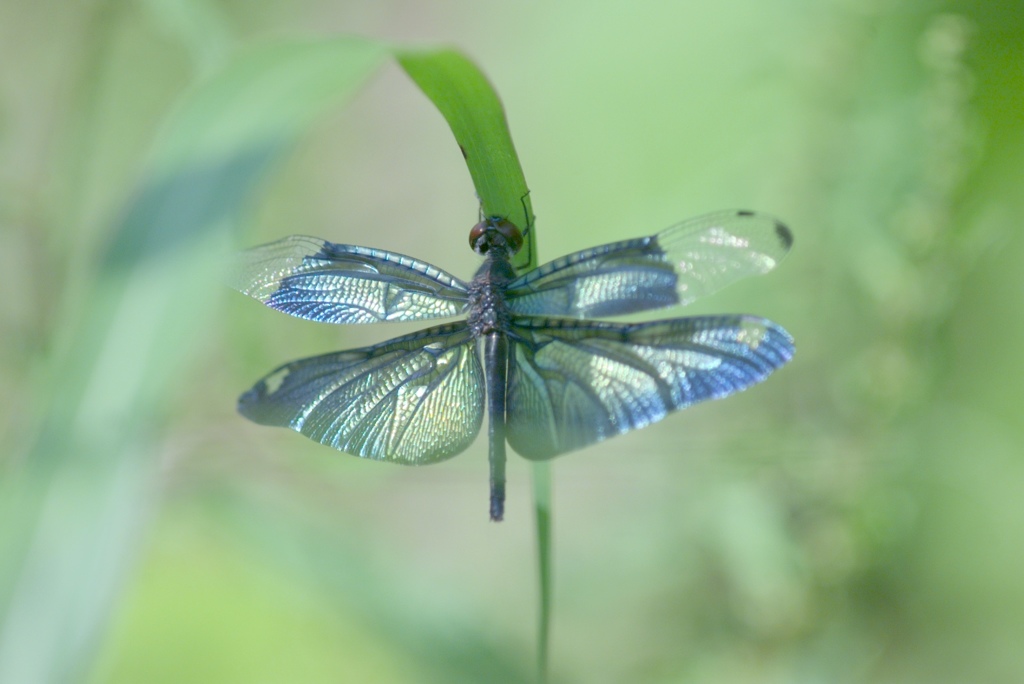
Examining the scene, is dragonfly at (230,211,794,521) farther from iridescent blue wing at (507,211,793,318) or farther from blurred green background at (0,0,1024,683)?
blurred green background at (0,0,1024,683)

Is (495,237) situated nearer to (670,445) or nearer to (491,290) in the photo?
(491,290)

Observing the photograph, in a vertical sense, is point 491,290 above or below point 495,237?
below

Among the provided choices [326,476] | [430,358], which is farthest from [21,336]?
[430,358]

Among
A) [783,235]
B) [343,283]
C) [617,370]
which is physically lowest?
[617,370]

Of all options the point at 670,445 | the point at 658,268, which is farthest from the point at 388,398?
the point at 670,445

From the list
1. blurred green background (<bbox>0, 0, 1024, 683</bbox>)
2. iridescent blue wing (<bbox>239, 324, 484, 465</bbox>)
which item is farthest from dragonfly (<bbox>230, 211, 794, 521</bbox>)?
blurred green background (<bbox>0, 0, 1024, 683</bbox>)

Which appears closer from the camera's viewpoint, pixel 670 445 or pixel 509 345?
pixel 509 345

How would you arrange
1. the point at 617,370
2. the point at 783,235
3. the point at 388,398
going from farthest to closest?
1. the point at 388,398
2. the point at 617,370
3. the point at 783,235
